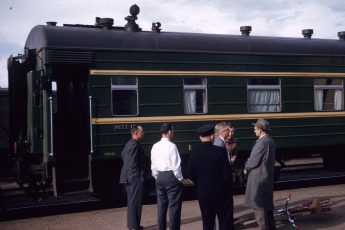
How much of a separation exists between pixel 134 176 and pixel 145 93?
318 centimetres

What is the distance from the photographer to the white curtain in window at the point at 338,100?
41.7ft

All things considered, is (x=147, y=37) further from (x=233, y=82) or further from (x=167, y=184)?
(x=167, y=184)

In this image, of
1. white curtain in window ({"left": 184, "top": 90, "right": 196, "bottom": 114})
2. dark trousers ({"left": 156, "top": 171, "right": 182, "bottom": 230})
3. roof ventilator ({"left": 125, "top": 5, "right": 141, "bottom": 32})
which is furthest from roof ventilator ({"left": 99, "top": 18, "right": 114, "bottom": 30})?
dark trousers ({"left": 156, "top": 171, "right": 182, "bottom": 230})

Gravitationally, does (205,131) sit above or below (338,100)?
below

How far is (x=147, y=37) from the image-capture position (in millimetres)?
11016

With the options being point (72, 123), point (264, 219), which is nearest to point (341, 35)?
point (72, 123)

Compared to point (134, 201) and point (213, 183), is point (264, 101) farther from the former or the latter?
point (213, 183)

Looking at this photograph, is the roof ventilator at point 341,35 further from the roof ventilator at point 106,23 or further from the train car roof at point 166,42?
the roof ventilator at point 106,23

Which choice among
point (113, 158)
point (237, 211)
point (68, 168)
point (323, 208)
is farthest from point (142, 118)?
point (323, 208)

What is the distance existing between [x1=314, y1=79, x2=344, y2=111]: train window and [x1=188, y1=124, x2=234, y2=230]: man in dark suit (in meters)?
7.30

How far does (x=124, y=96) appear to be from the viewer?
10.4 metres

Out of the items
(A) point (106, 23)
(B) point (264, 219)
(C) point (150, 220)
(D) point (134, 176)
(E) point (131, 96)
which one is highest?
(A) point (106, 23)

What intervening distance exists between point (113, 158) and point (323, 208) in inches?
170

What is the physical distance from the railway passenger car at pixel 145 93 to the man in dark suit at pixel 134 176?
7.87ft
